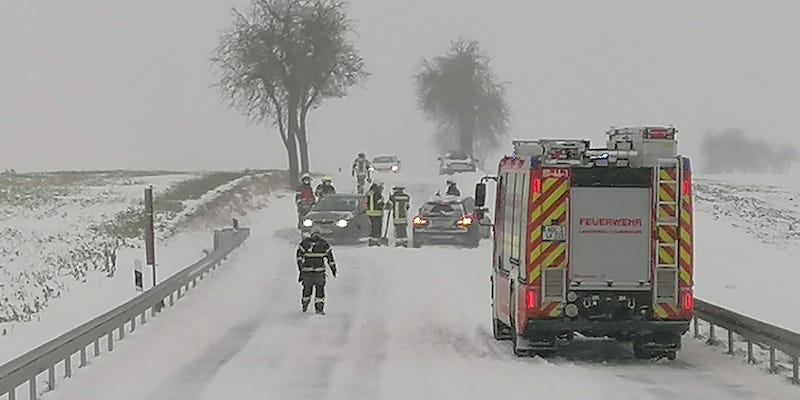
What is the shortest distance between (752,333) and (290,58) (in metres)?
46.4

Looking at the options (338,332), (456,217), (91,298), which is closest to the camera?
→ (338,332)

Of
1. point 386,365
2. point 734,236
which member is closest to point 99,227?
point 734,236

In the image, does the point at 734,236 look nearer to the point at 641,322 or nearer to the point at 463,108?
the point at 641,322

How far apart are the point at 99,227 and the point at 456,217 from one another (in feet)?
35.9

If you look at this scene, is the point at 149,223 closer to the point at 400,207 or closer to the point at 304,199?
the point at 400,207

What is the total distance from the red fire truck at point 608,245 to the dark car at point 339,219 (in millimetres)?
17941

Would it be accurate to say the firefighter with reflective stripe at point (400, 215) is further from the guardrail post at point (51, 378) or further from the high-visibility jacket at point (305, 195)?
the guardrail post at point (51, 378)

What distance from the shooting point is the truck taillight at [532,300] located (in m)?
14.6

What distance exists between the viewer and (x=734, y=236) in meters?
36.0

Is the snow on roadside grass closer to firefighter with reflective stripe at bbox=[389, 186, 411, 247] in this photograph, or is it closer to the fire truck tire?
firefighter with reflective stripe at bbox=[389, 186, 411, 247]

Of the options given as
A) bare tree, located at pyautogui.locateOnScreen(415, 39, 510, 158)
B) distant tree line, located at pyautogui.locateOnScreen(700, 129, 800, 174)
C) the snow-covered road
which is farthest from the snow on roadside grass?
distant tree line, located at pyautogui.locateOnScreen(700, 129, 800, 174)

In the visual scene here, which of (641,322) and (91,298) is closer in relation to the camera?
(641,322)

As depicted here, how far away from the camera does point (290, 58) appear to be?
5903cm

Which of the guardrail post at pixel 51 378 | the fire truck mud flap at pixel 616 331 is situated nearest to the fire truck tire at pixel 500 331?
the fire truck mud flap at pixel 616 331
